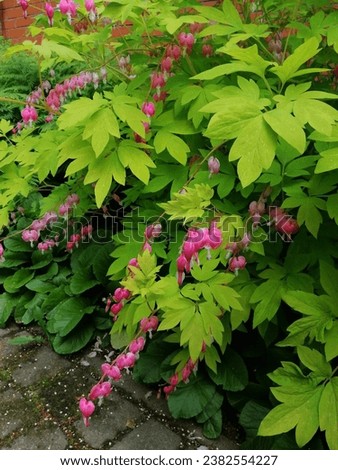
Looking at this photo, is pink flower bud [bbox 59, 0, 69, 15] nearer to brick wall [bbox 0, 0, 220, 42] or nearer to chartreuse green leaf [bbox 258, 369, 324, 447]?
chartreuse green leaf [bbox 258, 369, 324, 447]

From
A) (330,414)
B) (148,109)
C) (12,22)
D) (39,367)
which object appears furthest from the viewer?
(12,22)

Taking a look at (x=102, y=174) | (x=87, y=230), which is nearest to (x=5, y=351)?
(x=87, y=230)

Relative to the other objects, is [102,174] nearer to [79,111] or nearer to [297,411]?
[79,111]

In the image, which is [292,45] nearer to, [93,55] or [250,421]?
[93,55]

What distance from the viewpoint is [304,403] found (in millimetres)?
1539

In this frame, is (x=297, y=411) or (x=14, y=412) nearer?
(x=297, y=411)

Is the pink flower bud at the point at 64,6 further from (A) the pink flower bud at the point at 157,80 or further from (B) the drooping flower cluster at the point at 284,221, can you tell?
(B) the drooping flower cluster at the point at 284,221

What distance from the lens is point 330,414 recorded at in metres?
1.49

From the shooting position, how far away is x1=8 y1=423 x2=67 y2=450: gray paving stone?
201 cm

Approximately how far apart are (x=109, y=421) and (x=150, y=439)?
0.22 m

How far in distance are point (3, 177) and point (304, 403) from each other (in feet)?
6.17

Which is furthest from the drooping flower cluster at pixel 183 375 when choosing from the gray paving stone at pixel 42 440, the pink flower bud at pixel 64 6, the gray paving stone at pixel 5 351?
the pink flower bud at pixel 64 6

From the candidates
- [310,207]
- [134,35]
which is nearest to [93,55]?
[134,35]

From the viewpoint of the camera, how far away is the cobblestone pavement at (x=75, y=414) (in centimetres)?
202
